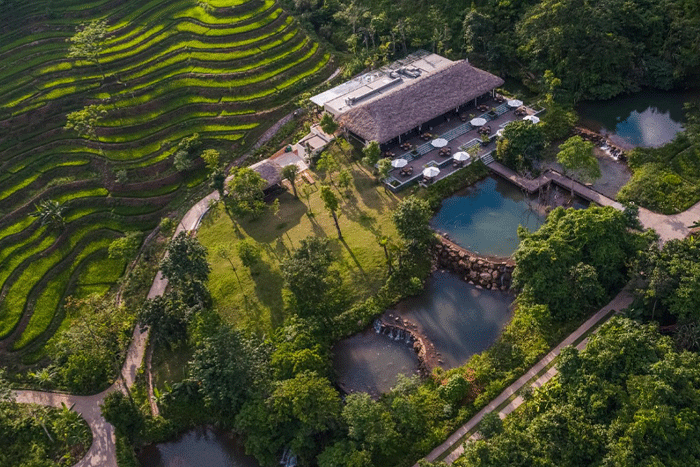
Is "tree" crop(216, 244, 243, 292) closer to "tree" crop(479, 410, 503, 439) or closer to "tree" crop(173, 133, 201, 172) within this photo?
"tree" crop(173, 133, 201, 172)

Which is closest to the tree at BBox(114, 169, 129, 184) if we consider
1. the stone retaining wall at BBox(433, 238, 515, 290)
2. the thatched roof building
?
the thatched roof building

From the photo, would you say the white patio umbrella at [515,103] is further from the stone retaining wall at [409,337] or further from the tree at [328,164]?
the stone retaining wall at [409,337]

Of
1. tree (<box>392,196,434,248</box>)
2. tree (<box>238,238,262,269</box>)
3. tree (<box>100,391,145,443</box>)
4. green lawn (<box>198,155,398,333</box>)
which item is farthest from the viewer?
tree (<box>238,238,262,269</box>)

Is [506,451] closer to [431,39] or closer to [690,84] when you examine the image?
[690,84]

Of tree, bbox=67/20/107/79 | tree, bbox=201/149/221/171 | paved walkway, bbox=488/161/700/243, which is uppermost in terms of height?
tree, bbox=67/20/107/79

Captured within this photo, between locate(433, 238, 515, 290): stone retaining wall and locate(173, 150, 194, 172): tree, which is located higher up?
locate(173, 150, 194, 172): tree

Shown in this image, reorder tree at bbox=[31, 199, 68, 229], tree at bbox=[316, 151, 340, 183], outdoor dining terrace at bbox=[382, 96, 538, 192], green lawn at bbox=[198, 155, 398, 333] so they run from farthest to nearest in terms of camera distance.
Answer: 1. outdoor dining terrace at bbox=[382, 96, 538, 192]
2. tree at bbox=[316, 151, 340, 183]
3. tree at bbox=[31, 199, 68, 229]
4. green lawn at bbox=[198, 155, 398, 333]

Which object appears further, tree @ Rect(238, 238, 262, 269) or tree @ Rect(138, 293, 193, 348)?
tree @ Rect(238, 238, 262, 269)
